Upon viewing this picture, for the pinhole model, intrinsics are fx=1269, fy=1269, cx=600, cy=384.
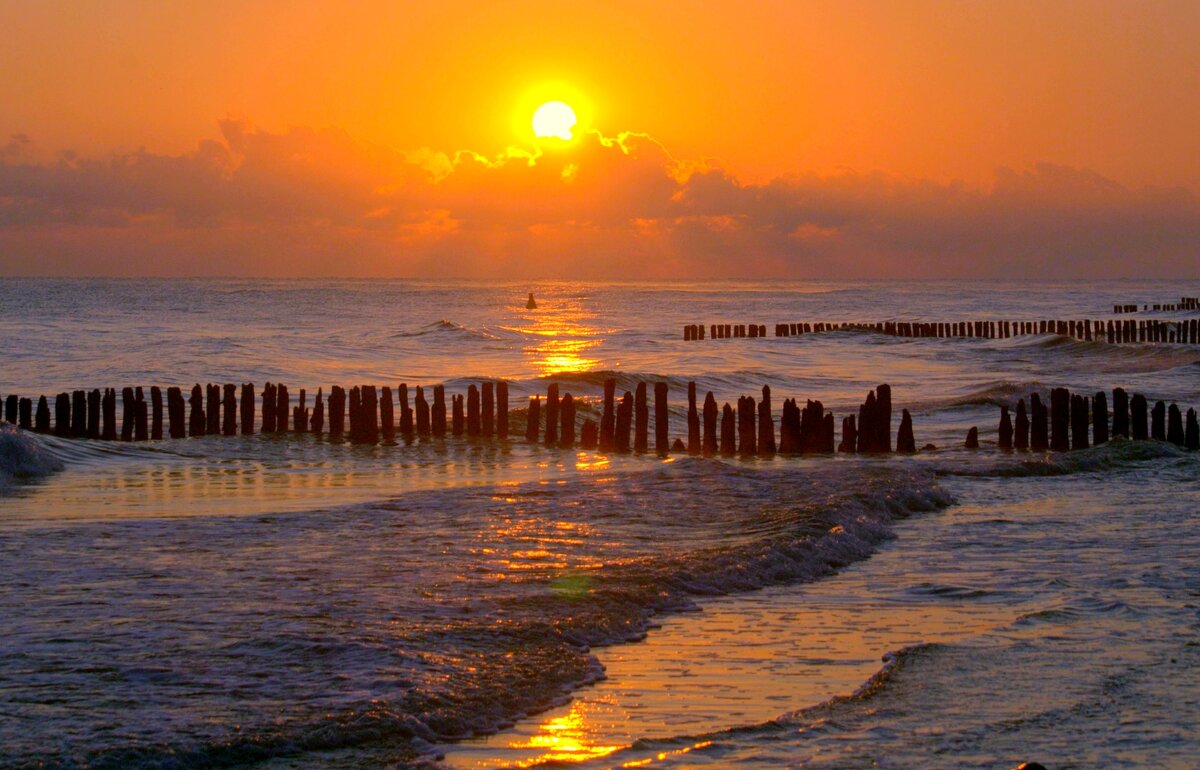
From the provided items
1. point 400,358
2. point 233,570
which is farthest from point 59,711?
point 400,358

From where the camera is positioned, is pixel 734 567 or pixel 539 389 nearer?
pixel 734 567

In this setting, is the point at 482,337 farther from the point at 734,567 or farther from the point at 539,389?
the point at 734,567

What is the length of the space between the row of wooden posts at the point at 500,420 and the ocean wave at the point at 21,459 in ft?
10.3

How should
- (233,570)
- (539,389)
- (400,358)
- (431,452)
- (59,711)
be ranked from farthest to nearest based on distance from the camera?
(400,358) < (539,389) < (431,452) < (233,570) < (59,711)

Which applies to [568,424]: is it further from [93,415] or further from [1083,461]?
[93,415]

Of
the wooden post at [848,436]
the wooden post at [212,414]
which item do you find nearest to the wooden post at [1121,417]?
the wooden post at [848,436]

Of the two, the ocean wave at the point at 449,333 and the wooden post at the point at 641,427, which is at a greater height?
the ocean wave at the point at 449,333

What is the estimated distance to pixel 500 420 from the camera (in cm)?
1811

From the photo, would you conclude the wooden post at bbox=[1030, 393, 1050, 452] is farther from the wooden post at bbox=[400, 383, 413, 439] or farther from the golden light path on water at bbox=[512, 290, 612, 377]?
the golden light path on water at bbox=[512, 290, 612, 377]

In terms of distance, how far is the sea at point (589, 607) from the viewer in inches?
219

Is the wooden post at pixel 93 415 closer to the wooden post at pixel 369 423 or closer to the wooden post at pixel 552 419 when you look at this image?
the wooden post at pixel 369 423

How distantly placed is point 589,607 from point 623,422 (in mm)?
9427

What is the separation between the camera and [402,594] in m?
8.14

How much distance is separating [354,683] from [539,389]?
23.5m
